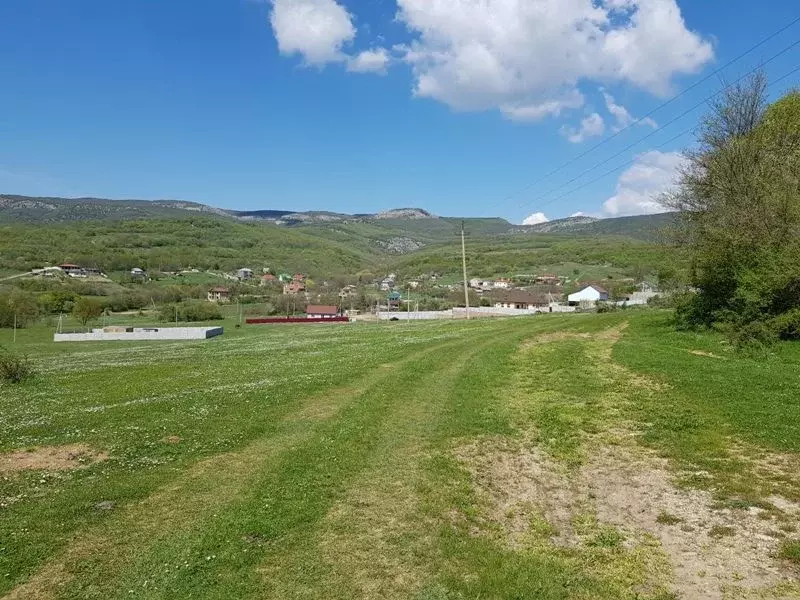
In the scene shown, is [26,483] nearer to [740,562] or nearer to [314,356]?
[740,562]

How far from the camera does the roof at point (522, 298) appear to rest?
131 m

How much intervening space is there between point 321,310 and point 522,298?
151ft

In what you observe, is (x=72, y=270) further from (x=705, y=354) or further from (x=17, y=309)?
(x=705, y=354)

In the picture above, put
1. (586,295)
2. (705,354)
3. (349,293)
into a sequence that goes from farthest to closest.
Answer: (349,293), (586,295), (705,354)

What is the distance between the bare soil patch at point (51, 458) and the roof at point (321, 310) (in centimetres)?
11953

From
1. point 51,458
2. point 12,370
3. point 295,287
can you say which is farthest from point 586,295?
point 51,458

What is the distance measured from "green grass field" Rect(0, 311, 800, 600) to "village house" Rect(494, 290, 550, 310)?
108 meters

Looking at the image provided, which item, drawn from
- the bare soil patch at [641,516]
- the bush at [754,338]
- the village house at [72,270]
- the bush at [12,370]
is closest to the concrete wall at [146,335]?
the bush at [12,370]

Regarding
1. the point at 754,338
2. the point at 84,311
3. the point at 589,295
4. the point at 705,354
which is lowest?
the point at 705,354

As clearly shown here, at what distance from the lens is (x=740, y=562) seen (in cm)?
749

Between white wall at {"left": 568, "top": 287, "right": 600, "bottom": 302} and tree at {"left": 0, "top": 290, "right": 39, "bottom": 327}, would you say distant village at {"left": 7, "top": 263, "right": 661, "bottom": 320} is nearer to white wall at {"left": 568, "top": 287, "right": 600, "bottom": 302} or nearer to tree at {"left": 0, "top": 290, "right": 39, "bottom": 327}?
white wall at {"left": 568, "top": 287, "right": 600, "bottom": 302}

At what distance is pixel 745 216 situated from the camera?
27.5 meters

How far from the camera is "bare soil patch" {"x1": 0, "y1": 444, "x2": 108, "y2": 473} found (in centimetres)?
1222

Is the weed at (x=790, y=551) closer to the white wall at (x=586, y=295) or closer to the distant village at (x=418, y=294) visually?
the distant village at (x=418, y=294)
